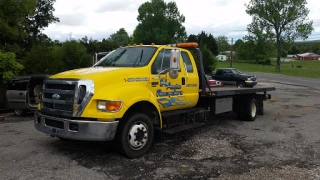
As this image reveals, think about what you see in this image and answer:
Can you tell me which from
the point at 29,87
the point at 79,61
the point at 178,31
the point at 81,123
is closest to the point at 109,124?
the point at 81,123

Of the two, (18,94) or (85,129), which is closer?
(85,129)

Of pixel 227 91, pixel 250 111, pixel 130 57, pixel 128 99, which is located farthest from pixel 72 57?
pixel 128 99

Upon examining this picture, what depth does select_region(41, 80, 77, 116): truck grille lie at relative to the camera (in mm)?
5613

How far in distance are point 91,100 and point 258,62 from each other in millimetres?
78266

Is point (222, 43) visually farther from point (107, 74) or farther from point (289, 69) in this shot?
point (107, 74)

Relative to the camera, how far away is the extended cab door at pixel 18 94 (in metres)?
10.6

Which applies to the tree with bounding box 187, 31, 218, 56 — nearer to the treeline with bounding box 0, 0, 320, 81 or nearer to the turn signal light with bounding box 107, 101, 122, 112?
the treeline with bounding box 0, 0, 320, 81

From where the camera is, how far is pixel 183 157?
20.2 ft

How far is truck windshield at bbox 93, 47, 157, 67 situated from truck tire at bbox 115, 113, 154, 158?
3.83 ft

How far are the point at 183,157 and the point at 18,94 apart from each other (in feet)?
22.5

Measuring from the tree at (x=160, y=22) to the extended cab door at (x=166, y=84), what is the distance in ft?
198

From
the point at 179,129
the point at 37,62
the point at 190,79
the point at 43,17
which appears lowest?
the point at 179,129

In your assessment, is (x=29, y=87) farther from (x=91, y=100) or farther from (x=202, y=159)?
(x=202, y=159)

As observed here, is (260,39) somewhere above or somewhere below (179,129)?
above
